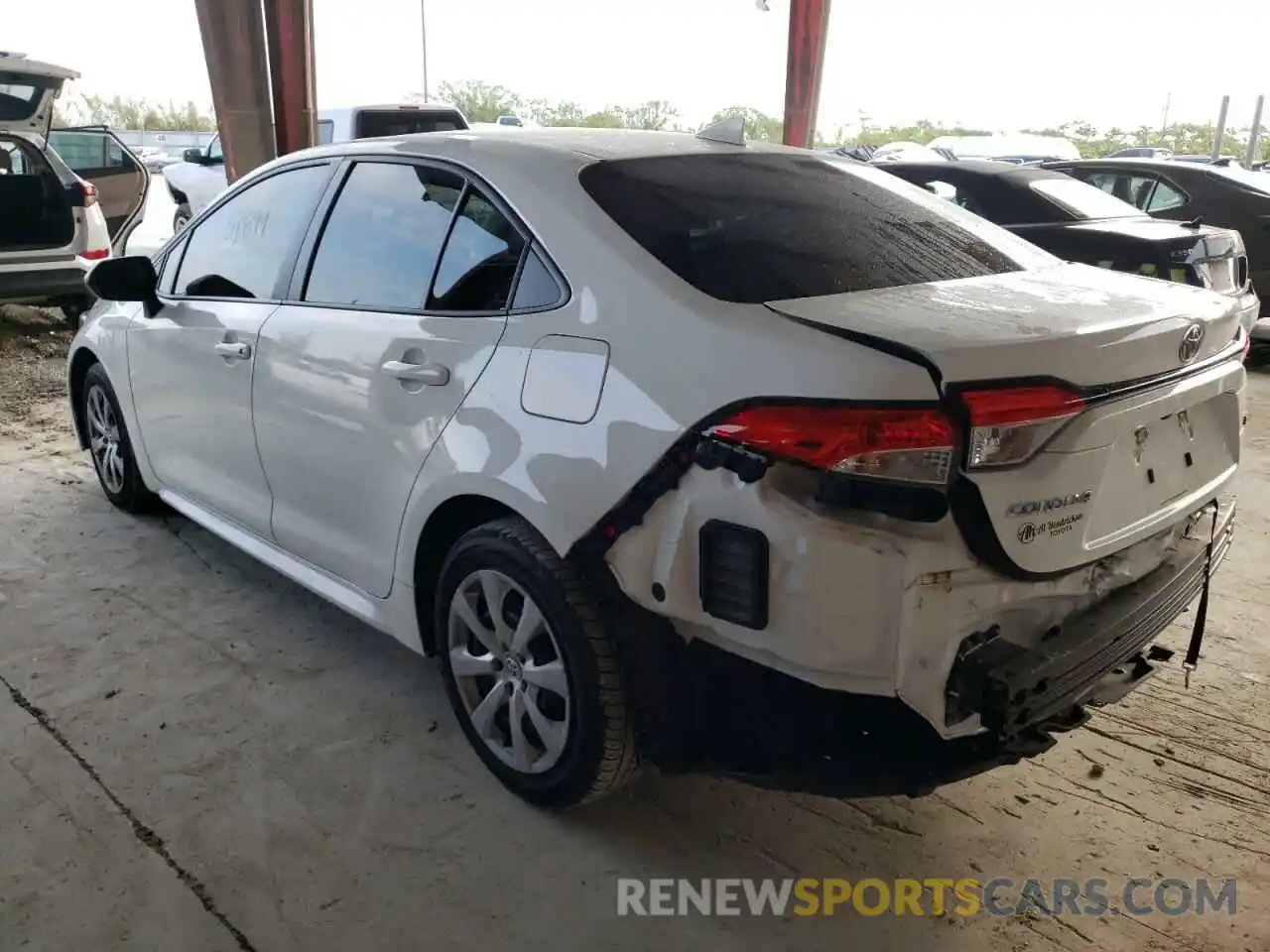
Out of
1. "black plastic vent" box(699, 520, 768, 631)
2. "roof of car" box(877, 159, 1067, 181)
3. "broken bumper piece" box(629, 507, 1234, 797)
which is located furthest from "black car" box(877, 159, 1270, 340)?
"black plastic vent" box(699, 520, 768, 631)

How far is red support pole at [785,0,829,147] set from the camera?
1161 cm

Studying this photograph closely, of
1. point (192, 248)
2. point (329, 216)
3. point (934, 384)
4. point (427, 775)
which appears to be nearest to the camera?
point (934, 384)

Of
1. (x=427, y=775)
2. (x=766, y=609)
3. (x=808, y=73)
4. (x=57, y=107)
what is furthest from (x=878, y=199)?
(x=808, y=73)

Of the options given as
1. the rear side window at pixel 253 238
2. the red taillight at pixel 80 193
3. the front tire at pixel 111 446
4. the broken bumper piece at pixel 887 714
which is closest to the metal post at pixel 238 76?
the red taillight at pixel 80 193

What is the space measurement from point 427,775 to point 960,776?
133 centimetres

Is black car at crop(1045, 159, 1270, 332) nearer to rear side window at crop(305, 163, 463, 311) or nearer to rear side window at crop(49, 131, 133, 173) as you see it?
rear side window at crop(305, 163, 463, 311)

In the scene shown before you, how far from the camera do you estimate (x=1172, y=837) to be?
2361 mm

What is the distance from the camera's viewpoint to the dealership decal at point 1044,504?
1.78 metres

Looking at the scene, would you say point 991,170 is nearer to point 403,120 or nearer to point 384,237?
point 384,237

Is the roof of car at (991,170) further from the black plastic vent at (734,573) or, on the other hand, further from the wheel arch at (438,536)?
the black plastic vent at (734,573)

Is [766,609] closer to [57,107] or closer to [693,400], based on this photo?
[693,400]

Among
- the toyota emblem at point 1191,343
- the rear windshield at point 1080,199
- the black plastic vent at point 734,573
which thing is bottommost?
the black plastic vent at point 734,573

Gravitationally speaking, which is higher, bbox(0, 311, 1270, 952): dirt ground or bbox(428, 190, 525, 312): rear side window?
bbox(428, 190, 525, 312): rear side window

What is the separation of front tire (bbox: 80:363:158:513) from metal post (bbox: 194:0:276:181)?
576 centimetres
